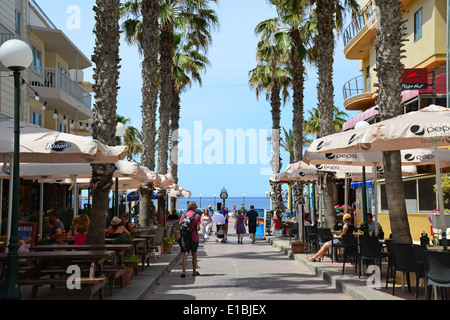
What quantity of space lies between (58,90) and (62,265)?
832 inches

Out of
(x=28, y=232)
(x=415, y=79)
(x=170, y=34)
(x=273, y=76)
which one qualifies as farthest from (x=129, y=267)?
(x=273, y=76)

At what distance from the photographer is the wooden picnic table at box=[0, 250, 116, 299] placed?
905 cm

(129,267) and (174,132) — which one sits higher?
(174,132)

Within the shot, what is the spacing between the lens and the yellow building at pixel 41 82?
2659 centimetres

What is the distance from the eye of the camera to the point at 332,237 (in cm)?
1652

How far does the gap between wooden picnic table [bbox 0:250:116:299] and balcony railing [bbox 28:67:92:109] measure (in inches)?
792

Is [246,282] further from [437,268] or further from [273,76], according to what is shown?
[273,76]

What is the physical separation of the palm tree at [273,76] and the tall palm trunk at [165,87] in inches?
237

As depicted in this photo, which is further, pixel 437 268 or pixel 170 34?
pixel 170 34

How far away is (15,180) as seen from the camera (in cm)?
910

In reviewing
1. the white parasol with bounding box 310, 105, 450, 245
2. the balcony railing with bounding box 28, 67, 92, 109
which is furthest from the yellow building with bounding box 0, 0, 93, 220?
the white parasol with bounding box 310, 105, 450, 245

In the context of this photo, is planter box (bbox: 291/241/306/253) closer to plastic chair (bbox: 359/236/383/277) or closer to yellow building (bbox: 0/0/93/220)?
plastic chair (bbox: 359/236/383/277)
